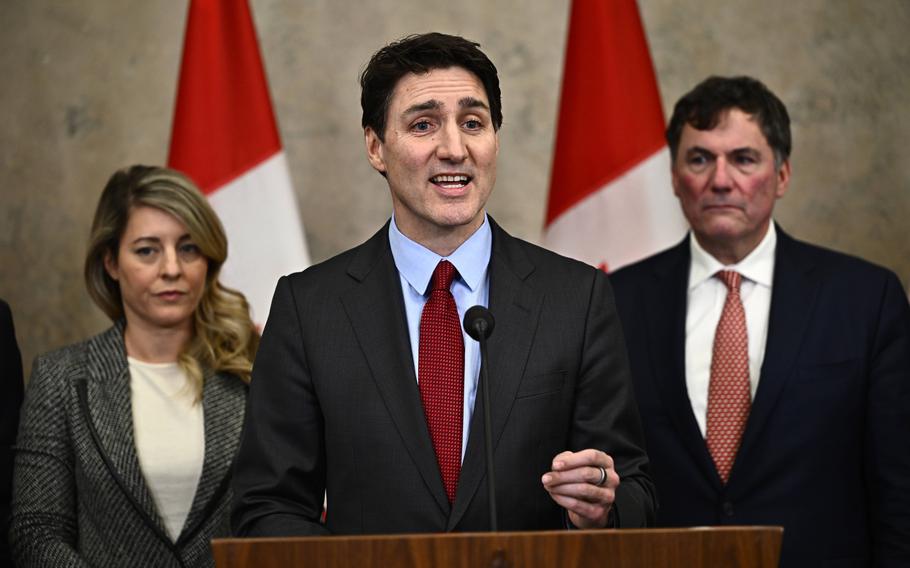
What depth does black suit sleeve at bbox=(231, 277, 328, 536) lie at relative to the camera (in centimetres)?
200

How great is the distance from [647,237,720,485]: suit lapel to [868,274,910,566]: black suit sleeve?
1.30 feet

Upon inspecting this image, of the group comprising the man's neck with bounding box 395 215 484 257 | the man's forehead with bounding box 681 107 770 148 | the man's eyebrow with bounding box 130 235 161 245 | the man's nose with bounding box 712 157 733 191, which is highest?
the man's forehead with bounding box 681 107 770 148

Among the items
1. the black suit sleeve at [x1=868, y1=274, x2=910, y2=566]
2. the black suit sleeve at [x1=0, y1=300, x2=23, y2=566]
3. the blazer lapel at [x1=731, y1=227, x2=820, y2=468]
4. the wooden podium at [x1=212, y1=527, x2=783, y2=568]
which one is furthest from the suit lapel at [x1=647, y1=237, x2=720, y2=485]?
the black suit sleeve at [x1=0, y1=300, x2=23, y2=566]

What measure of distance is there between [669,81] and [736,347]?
4.89 ft

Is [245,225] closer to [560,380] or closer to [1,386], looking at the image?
[1,386]

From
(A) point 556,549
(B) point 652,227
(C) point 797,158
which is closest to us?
(A) point 556,549

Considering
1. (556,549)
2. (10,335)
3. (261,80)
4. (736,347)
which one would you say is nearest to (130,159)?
(261,80)

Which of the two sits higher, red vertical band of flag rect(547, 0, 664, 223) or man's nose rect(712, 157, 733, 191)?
red vertical band of flag rect(547, 0, 664, 223)

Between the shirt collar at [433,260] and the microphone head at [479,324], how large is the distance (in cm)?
31

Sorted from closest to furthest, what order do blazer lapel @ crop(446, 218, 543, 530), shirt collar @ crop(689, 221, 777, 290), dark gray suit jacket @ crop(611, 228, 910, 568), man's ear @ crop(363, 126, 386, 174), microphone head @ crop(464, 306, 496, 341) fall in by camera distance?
microphone head @ crop(464, 306, 496, 341)
blazer lapel @ crop(446, 218, 543, 530)
man's ear @ crop(363, 126, 386, 174)
dark gray suit jacket @ crop(611, 228, 910, 568)
shirt collar @ crop(689, 221, 777, 290)

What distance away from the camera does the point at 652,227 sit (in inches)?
145

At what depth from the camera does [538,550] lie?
5.01 feet

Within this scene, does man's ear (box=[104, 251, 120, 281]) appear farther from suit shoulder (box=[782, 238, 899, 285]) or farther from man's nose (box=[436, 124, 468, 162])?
suit shoulder (box=[782, 238, 899, 285])

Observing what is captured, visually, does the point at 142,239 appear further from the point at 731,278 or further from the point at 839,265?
the point at 839,265
